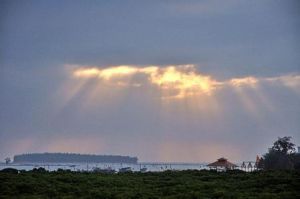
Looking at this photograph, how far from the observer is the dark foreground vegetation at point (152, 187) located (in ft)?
83.8

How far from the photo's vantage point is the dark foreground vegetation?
2553 centimetres

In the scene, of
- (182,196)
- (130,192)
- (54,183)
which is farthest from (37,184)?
(182,196)

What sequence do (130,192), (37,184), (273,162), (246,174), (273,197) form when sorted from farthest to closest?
(273,162) < (246,174) < (37,184) < (130,192) < (273,197)

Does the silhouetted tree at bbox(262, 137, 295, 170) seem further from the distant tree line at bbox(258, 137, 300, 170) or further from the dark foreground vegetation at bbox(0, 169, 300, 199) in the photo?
the dark foreground vegetation at bbox(0, 169, 300, 199)

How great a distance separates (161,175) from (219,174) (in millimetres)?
4533

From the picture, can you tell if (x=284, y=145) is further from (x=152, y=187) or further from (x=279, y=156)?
(x=152, y=187)

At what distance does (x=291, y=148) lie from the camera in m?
69.1

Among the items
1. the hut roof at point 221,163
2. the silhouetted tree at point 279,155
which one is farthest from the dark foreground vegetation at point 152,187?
the silhouetted tree at point 279,155

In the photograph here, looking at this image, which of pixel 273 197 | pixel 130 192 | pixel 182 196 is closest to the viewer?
pixel 273 197

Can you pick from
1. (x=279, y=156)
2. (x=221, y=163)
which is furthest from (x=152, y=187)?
(x=279, y=156)

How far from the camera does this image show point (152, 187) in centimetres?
2973

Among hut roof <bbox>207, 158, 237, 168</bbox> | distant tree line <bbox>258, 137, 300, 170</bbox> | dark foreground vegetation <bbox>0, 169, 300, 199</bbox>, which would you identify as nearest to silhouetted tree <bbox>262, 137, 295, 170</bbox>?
distant tree line <bbox>258, 137, 300, 170</bbox>

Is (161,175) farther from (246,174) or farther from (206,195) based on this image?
(206,195)

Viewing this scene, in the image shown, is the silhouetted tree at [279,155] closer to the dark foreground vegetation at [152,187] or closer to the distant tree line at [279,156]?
the distant tree line at [279,156]
